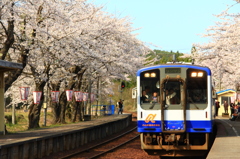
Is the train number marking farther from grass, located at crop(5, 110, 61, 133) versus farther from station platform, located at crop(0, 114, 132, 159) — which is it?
grass, located at crop(5, 110, 61, 133)

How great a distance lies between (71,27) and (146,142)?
9587mm

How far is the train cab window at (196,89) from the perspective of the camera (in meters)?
12.4

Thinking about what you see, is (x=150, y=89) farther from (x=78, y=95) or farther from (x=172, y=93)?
(x=78, y=95)

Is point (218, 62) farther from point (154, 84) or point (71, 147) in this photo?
point (154, 84)

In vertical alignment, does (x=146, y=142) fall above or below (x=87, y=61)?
below

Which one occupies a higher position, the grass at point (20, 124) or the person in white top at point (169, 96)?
the person in white top at point (169, 96)

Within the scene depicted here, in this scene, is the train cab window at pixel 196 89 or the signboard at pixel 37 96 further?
the signboard at pixel 37 96

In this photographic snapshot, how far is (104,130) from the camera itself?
78.4ft

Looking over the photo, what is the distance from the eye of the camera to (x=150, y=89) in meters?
12.8

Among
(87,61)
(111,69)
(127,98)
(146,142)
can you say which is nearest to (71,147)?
(146,142)

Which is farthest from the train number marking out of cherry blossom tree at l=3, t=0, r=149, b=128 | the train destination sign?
cherry blossom tree at l=3, t=0, r=149, b=128

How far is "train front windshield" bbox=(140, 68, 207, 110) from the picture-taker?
40.7 feet

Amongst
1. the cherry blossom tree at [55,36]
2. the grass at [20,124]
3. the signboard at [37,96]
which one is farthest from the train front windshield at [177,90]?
the grass at [20,124]

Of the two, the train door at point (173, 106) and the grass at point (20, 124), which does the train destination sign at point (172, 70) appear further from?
the grass at point (20, 124)
